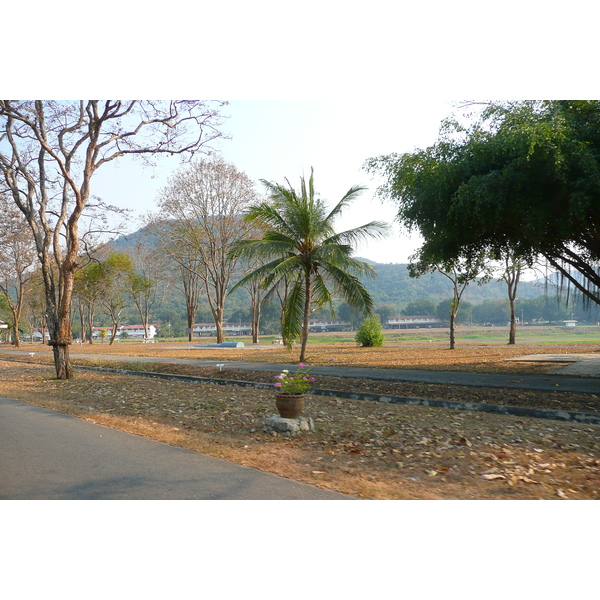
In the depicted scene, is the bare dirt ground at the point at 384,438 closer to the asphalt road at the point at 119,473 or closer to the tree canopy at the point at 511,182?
the asphalt road at the point at 119,473

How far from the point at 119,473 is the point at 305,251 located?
1197 cm

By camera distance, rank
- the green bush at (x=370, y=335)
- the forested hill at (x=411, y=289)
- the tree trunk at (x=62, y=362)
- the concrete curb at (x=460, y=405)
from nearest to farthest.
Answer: the concrete curb at (x=460, y=405)
the tree trunk at (x=62, y=362)
the green bush at (x=370, y=335)
the forested hill at (x=411, y=289)

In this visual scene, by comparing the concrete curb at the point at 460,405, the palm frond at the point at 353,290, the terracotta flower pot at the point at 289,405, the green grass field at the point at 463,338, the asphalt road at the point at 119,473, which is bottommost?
the green grass field at the point at 463,338

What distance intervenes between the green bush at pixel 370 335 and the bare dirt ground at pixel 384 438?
1586cm

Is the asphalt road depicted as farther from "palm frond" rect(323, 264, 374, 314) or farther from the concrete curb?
"palm frond" rect(323, 264, 374, 314)

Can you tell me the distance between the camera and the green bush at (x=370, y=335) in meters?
27.5

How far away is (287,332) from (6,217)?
2121 cm

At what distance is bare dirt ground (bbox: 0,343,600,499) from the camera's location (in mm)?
4730

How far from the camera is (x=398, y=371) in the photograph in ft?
46.2

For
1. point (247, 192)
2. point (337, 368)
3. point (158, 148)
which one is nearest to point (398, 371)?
point (337, 368)

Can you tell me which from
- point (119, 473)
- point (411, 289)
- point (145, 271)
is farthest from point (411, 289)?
point (119, 473)

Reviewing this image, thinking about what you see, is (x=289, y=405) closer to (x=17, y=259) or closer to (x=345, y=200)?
(x=345, y=200)

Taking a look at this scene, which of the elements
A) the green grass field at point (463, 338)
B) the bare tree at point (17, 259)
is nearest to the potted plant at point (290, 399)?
the bare tree at point (17, 259)

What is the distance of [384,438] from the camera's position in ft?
22.0
